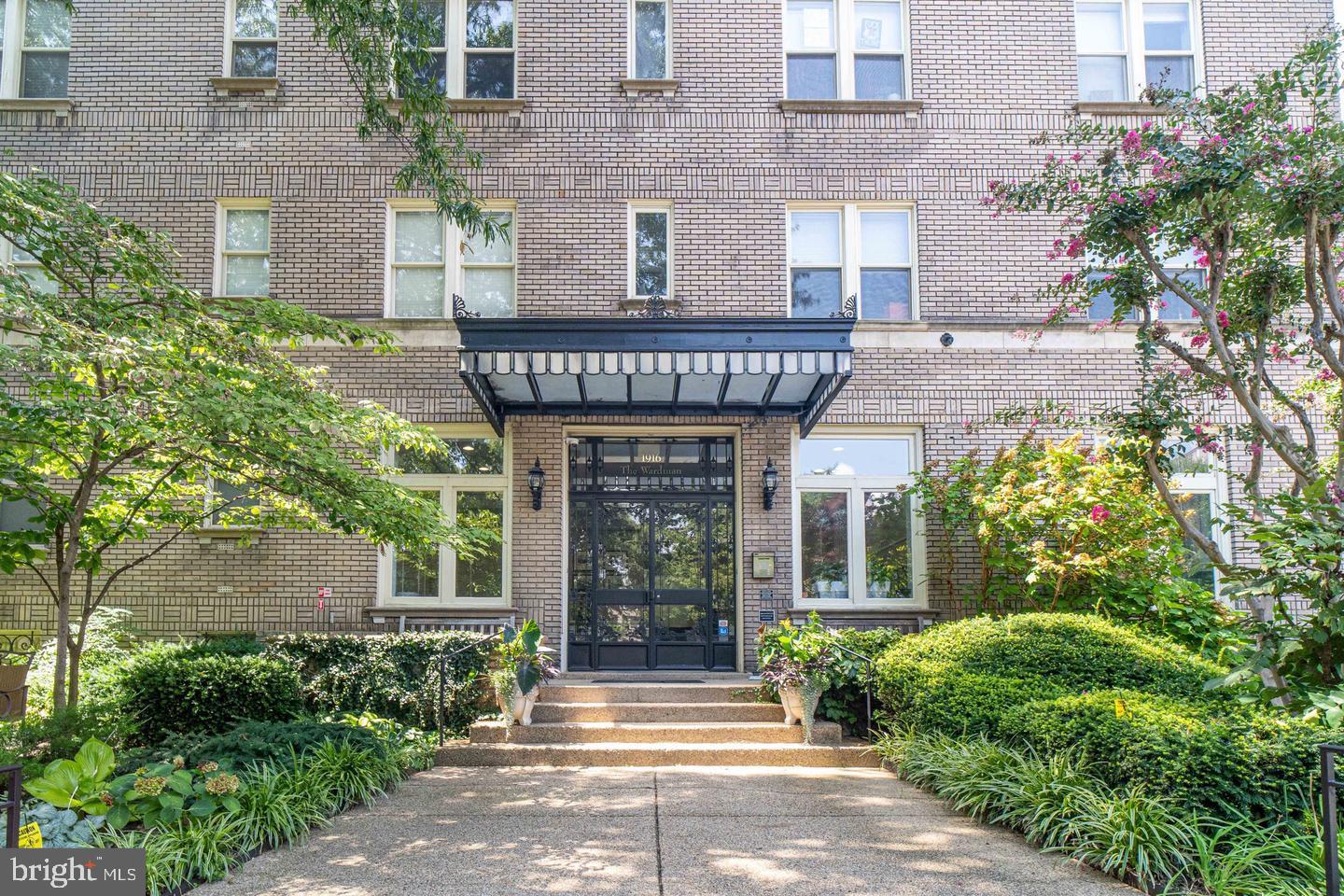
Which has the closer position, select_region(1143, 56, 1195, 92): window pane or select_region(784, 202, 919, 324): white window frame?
select_region(784, 202, 919, 324): white window frame

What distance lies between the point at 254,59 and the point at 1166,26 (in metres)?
12.6

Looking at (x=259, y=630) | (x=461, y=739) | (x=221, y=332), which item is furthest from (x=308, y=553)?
(x=221, y=332)

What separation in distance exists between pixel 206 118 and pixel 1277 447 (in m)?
12.8

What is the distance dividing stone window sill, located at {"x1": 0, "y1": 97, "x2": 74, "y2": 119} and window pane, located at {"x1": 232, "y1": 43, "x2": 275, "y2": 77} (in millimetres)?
2195

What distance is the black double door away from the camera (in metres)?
11.6

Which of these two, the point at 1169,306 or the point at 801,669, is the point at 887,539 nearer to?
the point at 801,669

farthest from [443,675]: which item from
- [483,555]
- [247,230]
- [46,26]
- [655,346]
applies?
[46,26]

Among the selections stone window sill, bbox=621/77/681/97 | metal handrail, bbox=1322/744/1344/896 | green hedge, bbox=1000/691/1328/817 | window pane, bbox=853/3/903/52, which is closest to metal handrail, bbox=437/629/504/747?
green hedge, bbox=1000/691/1328/817

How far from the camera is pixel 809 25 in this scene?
12695 millimetres

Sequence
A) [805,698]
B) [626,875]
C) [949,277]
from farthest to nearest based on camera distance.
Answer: [949,277] → [805,698] → [626,875]

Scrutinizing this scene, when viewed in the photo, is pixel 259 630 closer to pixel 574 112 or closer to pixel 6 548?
pixel 6 548

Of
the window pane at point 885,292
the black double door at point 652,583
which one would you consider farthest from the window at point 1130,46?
the black double door at point 652,583

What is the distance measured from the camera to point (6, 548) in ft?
23.5

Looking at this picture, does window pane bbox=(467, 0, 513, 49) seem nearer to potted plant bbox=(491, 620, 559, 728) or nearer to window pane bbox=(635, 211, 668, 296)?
window pane bbox=(635, 211, 668, 296)
